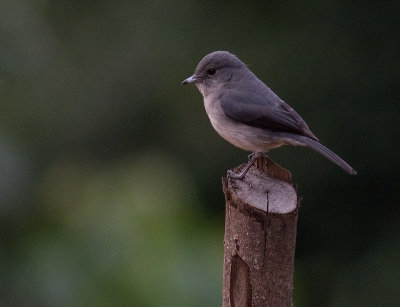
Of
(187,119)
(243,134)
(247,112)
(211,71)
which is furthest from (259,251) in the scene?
(187,119)

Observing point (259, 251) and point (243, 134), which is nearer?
point (259, 251)

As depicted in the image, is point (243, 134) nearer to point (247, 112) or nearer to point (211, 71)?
point (247, 112)

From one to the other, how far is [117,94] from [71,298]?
479 cm

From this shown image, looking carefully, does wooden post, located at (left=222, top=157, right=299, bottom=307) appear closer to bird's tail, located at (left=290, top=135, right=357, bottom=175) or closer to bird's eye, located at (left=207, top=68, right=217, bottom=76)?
bird's tail, located at (left=290, top=135, right=357, bottom=175)

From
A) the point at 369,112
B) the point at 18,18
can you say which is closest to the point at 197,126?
the point at 369,112

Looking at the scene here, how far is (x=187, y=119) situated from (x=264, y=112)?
3.46 metres

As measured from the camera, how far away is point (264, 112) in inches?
221

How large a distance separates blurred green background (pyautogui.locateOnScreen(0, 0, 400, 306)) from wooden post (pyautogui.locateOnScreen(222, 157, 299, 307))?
35.1 inches

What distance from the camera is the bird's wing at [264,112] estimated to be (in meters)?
5.52

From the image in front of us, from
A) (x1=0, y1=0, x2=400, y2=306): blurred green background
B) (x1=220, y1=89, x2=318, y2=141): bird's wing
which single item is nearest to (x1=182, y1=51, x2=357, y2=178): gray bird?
(x1=220, y1=89, x2=318, y2=141): bird's wing

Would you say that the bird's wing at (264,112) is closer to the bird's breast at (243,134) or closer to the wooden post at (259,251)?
the bird's breast at (243,134)

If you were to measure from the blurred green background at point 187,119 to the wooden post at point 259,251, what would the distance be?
2.93ft

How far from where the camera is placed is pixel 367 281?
8.09 metres

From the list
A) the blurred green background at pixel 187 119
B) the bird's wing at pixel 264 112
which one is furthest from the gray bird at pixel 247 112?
the blurred green background at pixel 187 119
